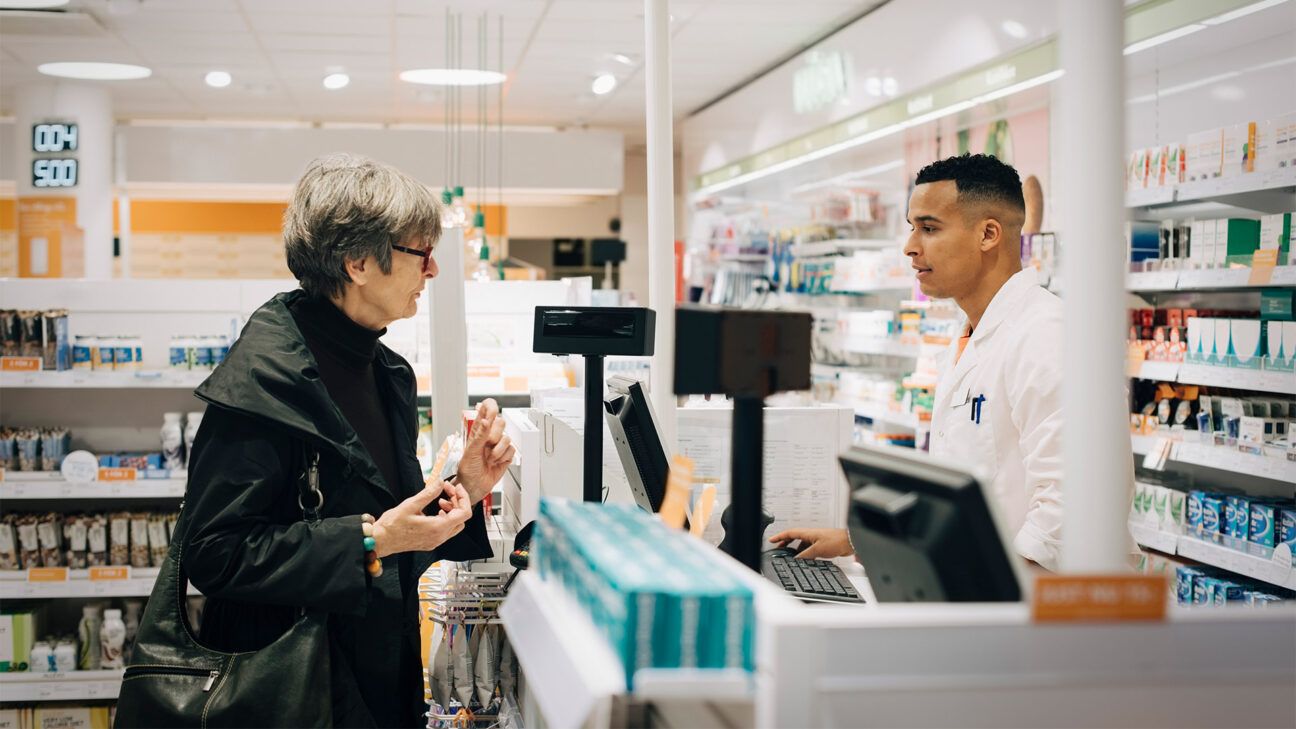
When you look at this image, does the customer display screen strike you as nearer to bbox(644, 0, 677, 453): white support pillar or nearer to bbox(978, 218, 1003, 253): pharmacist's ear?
bbox(644, 0, 677, 453): white support pillar

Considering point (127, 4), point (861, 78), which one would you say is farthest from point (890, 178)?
point (127, 4)

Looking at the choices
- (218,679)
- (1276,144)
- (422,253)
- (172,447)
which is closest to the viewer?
(218,679)

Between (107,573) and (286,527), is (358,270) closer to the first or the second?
(286,527)

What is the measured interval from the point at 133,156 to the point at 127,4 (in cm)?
423

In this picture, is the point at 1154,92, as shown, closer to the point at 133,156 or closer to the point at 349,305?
the point at 349,305

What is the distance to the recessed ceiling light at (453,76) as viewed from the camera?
27.4 ft

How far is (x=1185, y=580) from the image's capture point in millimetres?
3957

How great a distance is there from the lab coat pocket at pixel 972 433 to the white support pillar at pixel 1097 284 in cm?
132

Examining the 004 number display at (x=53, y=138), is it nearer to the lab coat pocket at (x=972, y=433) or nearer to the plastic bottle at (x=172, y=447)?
the plastic bottle at (x=172, y=447)

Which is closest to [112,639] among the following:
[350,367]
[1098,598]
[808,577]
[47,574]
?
[47,574]

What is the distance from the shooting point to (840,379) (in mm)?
7125

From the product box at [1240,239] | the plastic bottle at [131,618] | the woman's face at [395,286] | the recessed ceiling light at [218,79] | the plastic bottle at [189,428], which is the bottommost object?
the plastic bottle at [131,618]

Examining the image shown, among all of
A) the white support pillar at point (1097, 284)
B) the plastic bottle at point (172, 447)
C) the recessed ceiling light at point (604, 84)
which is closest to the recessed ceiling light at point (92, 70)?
the recessed ceiling light at point (604, 84)

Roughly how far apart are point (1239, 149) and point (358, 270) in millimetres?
2978
